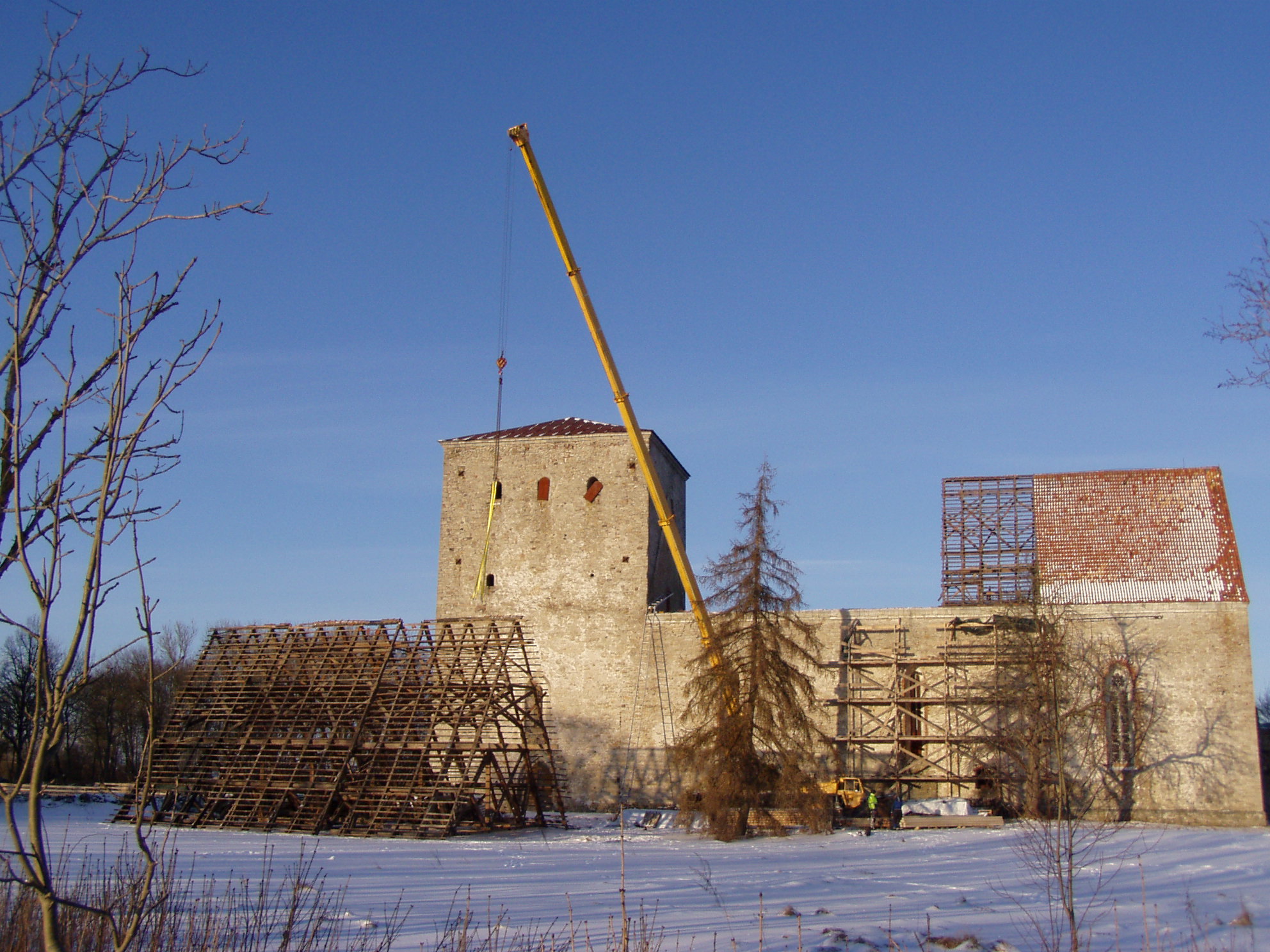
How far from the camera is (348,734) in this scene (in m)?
26.4

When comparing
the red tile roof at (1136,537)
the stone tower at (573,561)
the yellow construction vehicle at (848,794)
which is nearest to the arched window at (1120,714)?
the red tile roof at (1136,537)

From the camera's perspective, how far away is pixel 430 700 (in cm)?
2605

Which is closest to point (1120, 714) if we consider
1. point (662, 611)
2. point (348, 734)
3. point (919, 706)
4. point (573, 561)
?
point (919, 706)

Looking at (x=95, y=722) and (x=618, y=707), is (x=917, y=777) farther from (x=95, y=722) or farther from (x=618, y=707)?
(x=95, y=722)

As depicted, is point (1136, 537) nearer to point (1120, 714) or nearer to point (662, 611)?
point (1120, 714)

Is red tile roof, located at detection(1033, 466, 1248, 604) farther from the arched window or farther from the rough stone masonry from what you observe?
the arched window

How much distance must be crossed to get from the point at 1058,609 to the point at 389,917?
2293cm

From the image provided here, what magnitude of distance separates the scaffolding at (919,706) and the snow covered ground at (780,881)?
4414 mm

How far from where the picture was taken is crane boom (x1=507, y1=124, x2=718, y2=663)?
29922 mm

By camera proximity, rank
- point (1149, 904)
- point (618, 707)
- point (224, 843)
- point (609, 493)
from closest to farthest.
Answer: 1. point (1149, 904)
2. point (224, 843)
3. point (618, 707)
4. point (609, 493)

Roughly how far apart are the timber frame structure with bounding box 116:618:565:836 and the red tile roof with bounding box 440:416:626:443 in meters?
9.83

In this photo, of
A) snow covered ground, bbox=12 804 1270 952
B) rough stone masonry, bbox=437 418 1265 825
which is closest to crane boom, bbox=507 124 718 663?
rough stone masonry, bbox=437 418 1265 825

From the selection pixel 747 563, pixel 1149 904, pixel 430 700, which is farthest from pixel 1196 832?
pixel 430 700

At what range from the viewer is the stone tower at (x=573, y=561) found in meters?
33.3
